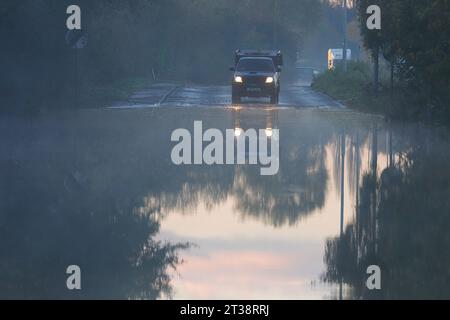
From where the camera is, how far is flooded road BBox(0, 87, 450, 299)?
1078 centimetres

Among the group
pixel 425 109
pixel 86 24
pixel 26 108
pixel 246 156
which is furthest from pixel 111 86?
pixel 246 156

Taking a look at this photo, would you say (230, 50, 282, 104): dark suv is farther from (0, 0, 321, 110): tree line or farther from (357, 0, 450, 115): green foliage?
(357, 0, 450, 115): green foliage

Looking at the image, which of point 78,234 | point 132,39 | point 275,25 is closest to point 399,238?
point 78,234

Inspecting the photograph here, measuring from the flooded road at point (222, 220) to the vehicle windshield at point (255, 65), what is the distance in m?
20.0

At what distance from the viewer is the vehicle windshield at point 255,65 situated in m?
46.5

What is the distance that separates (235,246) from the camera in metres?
12.8

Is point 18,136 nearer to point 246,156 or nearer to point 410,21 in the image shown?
point 246,156

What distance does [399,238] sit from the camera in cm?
1310

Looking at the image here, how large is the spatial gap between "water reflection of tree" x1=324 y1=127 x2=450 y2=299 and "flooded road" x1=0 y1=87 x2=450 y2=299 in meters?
0.02

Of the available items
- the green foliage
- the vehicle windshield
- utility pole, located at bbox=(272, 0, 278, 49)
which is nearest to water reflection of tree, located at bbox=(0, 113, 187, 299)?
the green foliage

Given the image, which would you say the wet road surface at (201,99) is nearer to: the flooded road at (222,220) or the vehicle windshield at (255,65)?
the vehicle windshield at (255,65)

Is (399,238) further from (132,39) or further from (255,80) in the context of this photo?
(132,39)

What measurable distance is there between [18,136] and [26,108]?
314 inches

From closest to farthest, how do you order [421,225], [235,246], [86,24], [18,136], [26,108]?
[235,246] < [421,225] < [18,136] < [26,108] < [86,24]
